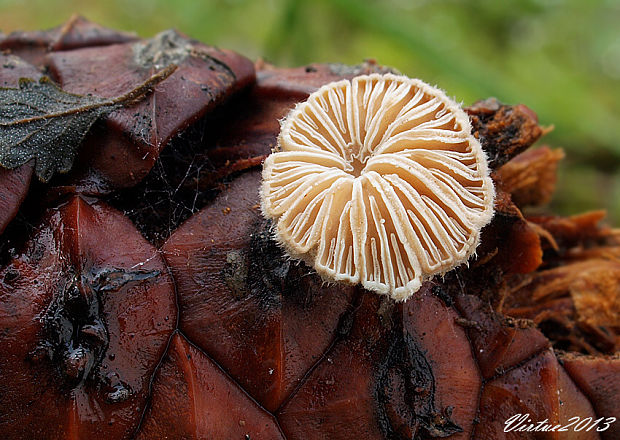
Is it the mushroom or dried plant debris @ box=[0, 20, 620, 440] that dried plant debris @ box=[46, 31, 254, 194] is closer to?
dried plant debris @ box=[0, 20, 620, 440]

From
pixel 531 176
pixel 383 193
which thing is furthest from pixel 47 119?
pixel 531 176

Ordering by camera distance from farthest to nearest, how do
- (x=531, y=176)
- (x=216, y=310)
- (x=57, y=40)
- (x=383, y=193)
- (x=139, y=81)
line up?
(x=531, y=176) < (x=57, y=40) < (x=139, y=81) < (x=216, y=310) < (x=383, y=193)

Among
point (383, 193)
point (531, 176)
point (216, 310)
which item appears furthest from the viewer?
point (531, 176)

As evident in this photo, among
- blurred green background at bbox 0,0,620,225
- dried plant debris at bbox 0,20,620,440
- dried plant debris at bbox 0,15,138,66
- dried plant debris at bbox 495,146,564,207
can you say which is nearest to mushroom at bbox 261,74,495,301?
dried plant debris at bbox 0,20,620,440

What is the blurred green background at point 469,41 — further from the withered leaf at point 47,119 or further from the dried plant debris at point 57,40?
the withered leaf at point 47,119

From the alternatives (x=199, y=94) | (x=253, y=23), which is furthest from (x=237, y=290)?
(x=253, y=23)

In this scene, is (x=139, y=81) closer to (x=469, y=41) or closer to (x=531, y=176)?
(x=531, y=176)

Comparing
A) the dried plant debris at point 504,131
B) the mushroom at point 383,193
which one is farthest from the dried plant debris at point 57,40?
the dried plant debris at point 504,131
